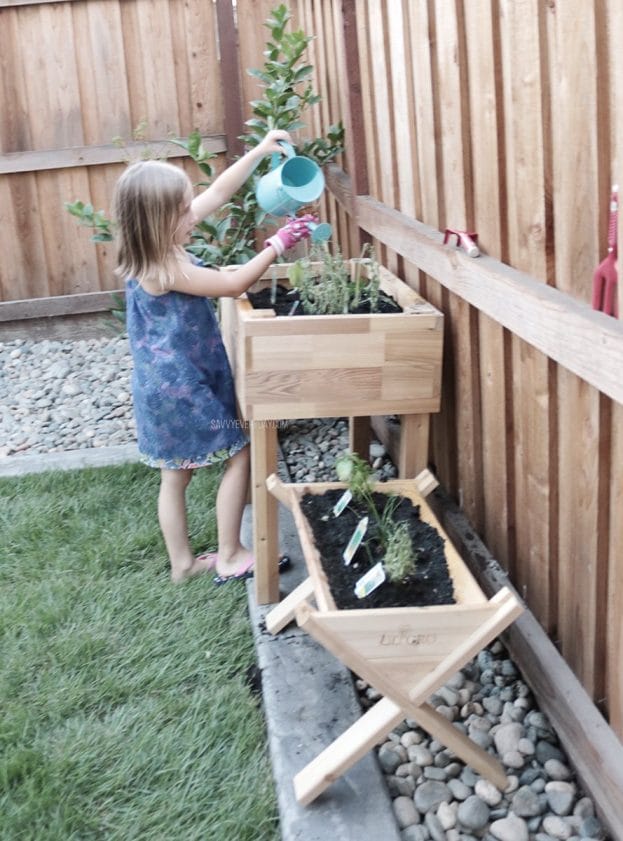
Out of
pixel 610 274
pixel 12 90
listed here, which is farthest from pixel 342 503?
pixel 12 90

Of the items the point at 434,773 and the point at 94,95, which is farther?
the point at 94,95

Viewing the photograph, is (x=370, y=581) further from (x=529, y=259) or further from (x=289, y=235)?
(x=289, y=235)

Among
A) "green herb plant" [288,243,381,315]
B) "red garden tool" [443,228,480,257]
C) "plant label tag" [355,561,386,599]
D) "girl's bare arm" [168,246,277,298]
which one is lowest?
"plant label tag" [355,561,386,599]

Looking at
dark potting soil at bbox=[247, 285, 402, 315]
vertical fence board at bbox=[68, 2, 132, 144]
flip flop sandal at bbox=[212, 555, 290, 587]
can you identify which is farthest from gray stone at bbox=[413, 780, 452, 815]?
vertical fence board at bbox=[68, 2, 132, 144]

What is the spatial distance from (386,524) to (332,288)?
92cm

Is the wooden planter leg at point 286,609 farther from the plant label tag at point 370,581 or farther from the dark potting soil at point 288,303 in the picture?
the dark potting soil at point 288,303

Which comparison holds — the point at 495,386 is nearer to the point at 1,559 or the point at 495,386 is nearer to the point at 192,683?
the point at 192,683

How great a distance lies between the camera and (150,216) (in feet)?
9.39

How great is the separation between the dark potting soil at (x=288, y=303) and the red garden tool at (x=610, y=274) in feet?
4.13

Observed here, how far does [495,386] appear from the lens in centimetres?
256

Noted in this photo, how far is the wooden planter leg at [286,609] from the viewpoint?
9.20 feet

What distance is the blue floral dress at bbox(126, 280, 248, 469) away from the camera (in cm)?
302

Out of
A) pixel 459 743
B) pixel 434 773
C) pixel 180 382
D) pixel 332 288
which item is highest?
pixel 332 288

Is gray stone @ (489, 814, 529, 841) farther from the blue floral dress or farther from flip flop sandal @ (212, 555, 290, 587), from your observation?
the blue floral dress
